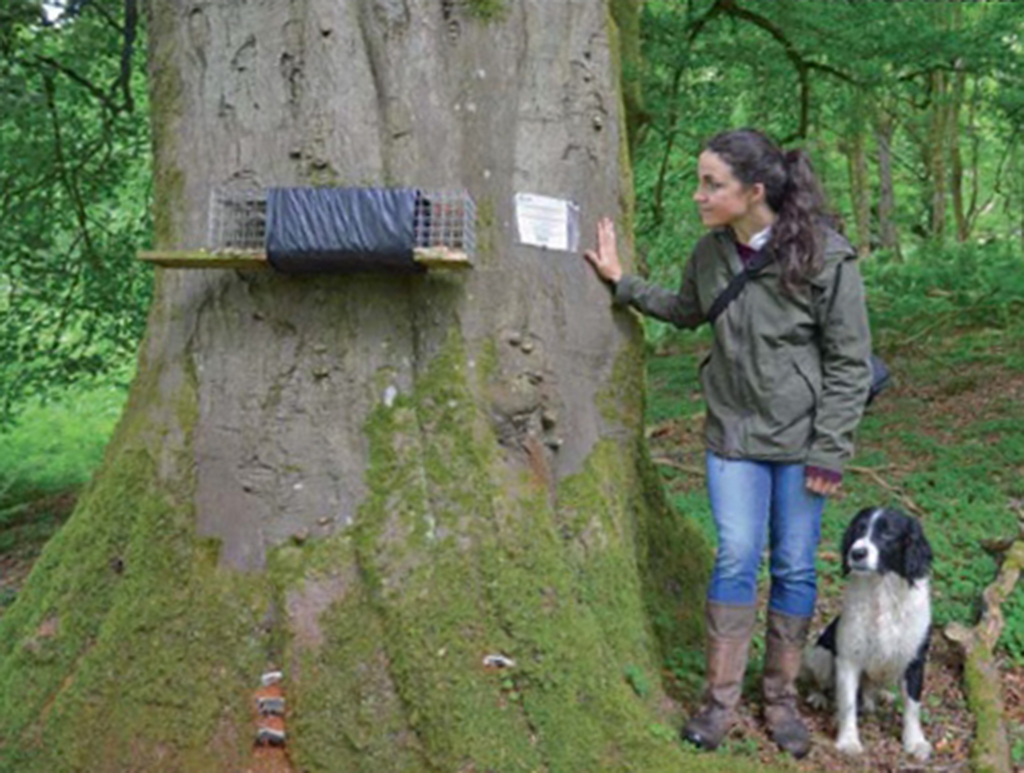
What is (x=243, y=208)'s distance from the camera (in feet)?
11.5

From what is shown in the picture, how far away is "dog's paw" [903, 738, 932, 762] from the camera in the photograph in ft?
13.2

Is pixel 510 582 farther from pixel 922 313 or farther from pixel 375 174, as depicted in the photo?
pixel 922 313

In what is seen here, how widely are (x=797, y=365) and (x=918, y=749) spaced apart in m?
1.68

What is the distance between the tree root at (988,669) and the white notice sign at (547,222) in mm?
2547

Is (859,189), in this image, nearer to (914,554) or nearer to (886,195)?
(886,195)

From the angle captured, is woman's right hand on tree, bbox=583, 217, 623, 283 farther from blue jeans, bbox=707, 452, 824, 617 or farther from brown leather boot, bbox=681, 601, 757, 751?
brown leather boot, bbox=681, 601, 757, 751

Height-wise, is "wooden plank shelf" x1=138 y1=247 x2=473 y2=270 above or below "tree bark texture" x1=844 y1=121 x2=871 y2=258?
below

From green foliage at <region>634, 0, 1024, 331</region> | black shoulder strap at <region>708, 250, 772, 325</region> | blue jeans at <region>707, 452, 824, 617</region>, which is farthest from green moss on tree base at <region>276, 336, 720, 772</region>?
green foliage at <region>634, 0, 1024, 331</region>

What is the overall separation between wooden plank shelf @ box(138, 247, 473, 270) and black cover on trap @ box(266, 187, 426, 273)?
0.13ft

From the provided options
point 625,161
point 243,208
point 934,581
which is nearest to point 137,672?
point 243,208

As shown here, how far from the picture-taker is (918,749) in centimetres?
405

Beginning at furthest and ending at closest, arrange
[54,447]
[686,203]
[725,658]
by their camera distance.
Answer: [54,447] → [686,203] → [725,658]

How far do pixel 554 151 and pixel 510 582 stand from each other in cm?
162

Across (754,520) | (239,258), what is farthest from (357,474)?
(754,520)
